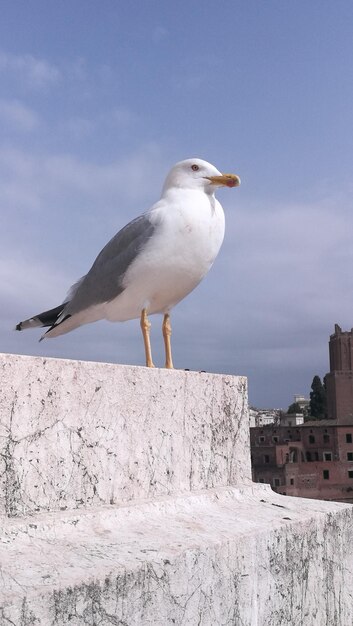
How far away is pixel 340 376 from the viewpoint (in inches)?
2500

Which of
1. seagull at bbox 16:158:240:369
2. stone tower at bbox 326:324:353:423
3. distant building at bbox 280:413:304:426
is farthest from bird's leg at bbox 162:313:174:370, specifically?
distant building at bbox 280:413:304:426

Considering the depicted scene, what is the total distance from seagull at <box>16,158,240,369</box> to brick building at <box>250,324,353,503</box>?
3585cm

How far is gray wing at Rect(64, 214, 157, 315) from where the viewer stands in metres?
3.23

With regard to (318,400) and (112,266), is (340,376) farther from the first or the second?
(112,266)

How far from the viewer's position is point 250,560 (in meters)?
2.61

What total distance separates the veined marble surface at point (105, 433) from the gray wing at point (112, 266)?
64 cm

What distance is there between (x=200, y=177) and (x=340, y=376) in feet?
205

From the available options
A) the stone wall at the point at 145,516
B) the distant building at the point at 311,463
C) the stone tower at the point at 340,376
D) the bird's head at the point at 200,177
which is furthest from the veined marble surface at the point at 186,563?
the stone tower at the point at 340,376

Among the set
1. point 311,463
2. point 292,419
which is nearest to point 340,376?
point 292,419

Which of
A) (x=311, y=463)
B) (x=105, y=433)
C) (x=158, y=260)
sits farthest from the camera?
(x=311, y=463)

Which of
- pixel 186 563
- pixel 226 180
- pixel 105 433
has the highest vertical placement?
pixel 226 180

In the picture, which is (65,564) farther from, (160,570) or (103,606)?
(160,570)

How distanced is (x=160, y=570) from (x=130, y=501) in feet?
1.45

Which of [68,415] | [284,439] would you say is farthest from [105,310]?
[284,439]
